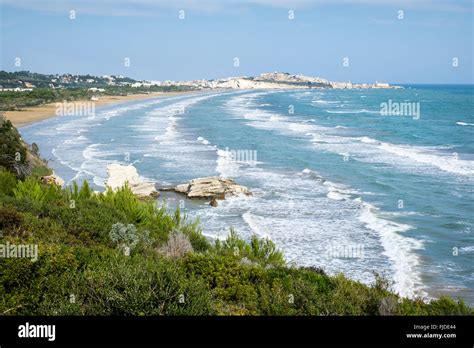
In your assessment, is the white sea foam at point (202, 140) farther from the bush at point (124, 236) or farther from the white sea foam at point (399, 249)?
the bush at point (124, 236)

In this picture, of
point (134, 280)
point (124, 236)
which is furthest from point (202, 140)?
point (134, 280)

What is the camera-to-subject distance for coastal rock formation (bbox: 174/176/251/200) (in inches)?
1095

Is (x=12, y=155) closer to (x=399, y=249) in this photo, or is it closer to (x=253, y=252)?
(x=253, y=252)

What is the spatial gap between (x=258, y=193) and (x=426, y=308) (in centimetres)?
1852

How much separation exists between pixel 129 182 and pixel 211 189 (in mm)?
4069

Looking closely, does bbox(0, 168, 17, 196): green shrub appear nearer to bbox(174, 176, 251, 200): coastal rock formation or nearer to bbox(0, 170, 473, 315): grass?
bbox(0, 170, 473, 315): grass

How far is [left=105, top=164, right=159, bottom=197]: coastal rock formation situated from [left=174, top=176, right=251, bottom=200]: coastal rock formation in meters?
1.58

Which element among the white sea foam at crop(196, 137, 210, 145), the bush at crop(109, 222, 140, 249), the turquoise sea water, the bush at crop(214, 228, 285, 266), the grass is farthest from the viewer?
the white sea foam at crop(196, 137, 210, 145)

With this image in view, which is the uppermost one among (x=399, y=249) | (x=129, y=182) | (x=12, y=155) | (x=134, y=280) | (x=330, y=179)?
(x=12, y=155)

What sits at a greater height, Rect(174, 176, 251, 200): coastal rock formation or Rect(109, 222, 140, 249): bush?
Rect(109, 222, 140, 249): bush

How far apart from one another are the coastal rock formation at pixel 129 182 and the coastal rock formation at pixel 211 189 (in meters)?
1.58

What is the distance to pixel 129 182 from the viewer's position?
28234mm

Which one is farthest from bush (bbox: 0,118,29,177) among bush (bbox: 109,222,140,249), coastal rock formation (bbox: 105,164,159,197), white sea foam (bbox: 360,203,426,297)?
white sea foam (bbox: 360,203,426,297)
